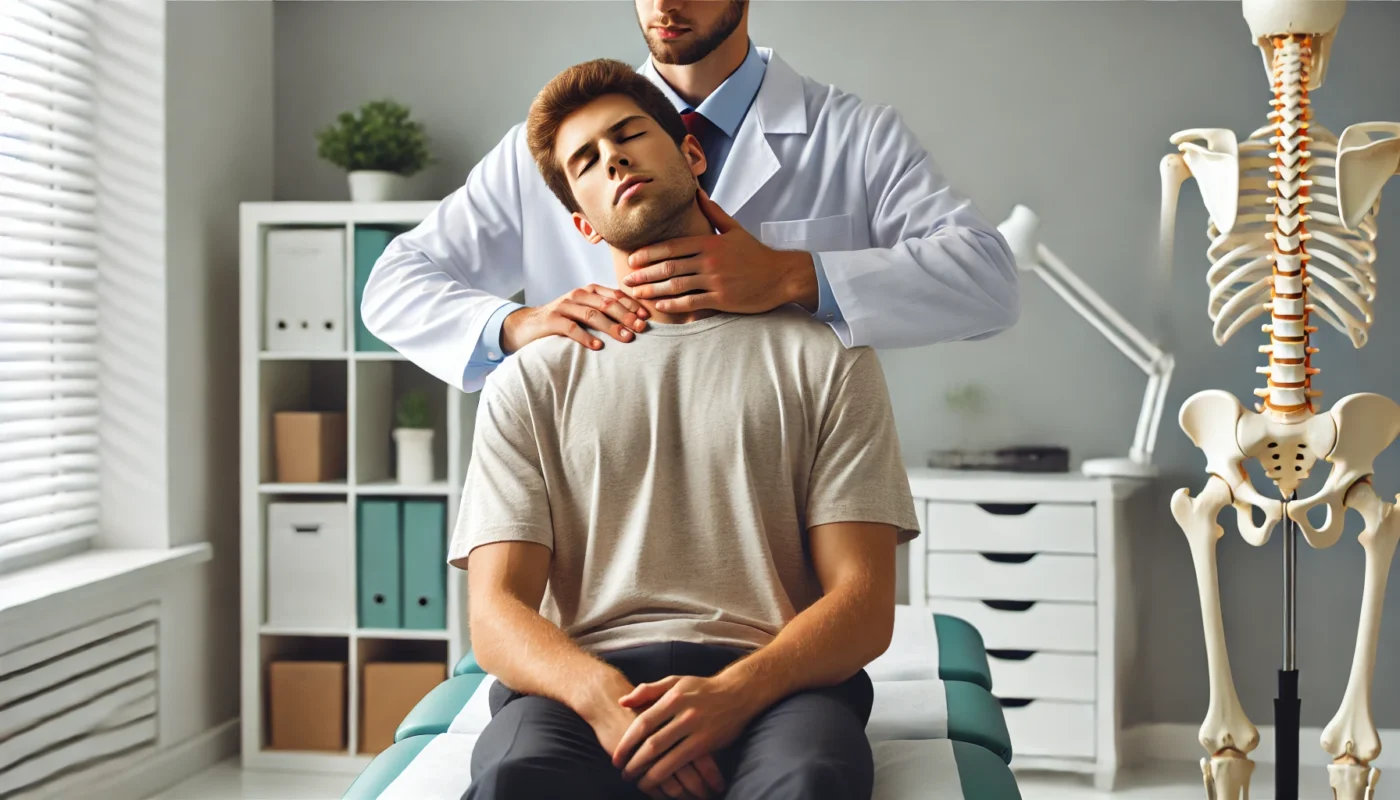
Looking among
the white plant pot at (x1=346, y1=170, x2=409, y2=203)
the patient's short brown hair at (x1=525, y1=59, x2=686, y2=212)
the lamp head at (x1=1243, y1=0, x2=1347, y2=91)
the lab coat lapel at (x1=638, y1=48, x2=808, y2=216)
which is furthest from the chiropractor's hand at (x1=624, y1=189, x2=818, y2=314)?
the white plant pot at (x1=346, y1=170, x2=409, y2=203)

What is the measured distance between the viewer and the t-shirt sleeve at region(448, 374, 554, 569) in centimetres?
136

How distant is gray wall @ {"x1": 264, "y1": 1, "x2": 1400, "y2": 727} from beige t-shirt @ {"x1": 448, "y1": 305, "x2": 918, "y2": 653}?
209 centimetres

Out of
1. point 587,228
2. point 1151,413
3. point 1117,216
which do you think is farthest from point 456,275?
point 1117,216

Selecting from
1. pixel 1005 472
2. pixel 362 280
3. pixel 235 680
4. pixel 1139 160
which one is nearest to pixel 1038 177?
pixel 1139 160

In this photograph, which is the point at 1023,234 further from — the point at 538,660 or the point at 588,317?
the point at 538,660

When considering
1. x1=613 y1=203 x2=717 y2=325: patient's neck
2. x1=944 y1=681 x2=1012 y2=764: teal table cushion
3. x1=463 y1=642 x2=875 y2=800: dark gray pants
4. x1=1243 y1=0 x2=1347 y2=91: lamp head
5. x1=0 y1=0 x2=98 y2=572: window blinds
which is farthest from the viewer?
x1=0 y1=0 x2=98 y2=572: window blinds

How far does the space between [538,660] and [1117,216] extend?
102 inches

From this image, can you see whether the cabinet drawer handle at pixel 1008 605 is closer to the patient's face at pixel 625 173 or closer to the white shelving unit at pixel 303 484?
the white shelving unit at pixel 303 484

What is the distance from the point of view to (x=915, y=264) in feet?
5.07

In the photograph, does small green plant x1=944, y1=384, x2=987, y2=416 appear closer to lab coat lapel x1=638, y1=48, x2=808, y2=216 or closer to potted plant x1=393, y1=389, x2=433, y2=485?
potted plant x1=393, y1=389, x2=433, y2=485

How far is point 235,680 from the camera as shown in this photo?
3.42 m

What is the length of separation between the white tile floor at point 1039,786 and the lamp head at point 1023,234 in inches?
51.1

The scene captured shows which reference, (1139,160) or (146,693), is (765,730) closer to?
(146,693)

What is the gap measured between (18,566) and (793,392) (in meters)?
2.16
